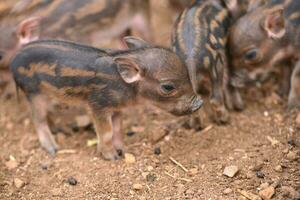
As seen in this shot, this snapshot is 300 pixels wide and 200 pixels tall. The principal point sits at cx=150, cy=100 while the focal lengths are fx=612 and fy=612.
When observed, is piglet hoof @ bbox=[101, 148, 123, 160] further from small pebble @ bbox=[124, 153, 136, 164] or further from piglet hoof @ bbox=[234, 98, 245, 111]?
piglet hoof @ bbox=[234, 98, 245, 111]

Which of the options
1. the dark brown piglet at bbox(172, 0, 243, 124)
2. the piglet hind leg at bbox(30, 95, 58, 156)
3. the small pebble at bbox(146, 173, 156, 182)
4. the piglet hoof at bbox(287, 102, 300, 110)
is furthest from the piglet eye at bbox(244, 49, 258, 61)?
the piglet hind leg at bbox(30, 95, 58, 156)

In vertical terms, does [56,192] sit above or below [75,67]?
below

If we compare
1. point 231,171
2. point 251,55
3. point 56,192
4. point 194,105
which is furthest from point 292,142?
point 56,192

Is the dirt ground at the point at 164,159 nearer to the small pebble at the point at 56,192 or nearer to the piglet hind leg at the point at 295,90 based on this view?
the small pebble at the point at 56,192

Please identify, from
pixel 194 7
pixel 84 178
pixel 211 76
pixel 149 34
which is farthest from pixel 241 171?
pixel 149 34

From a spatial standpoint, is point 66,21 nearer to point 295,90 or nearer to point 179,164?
point 179,164

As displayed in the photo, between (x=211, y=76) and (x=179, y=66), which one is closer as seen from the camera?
(x=179, y=66)

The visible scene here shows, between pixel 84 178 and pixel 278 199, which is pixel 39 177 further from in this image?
pixel 278 199
